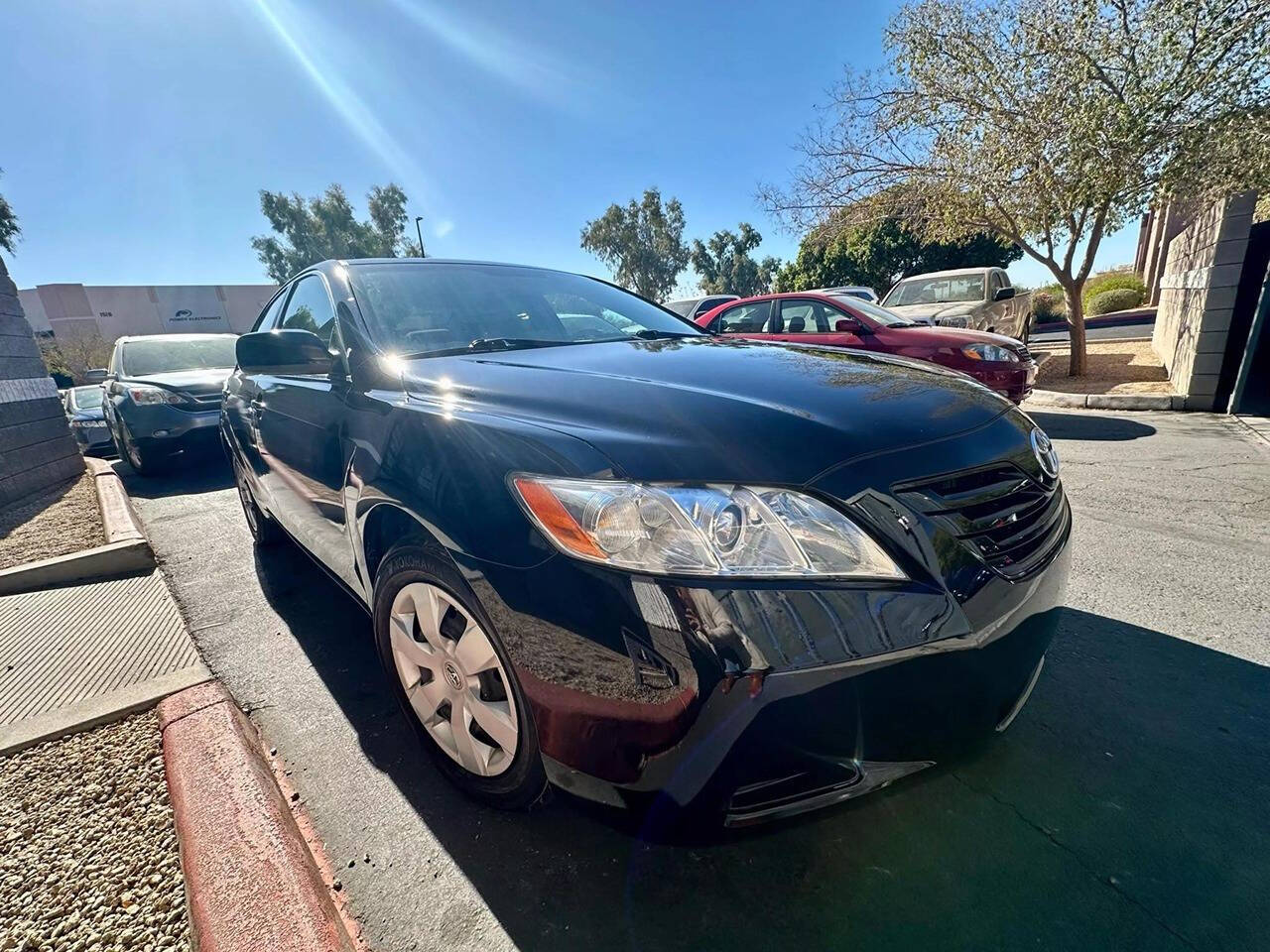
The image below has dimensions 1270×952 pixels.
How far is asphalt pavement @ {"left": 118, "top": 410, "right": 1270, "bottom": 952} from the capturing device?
128cm

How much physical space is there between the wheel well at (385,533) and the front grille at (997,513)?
1209 mm

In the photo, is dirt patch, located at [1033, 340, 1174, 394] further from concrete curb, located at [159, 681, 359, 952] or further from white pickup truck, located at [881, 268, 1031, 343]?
concrete curb, located at [159, 681, 359, 952]

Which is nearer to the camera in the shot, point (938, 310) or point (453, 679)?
point (453, 679)

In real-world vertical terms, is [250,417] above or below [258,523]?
above

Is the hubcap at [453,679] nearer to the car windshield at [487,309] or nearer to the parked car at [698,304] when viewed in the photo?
the car windshield at [487,309]

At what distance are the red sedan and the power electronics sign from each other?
150ft

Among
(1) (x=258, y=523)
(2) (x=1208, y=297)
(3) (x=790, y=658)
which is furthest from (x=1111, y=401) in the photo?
(1) (x=258, y=523)

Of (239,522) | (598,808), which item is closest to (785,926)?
(598,808)

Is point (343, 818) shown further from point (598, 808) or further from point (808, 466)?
point (808, 466)

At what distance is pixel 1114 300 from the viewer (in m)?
21.8

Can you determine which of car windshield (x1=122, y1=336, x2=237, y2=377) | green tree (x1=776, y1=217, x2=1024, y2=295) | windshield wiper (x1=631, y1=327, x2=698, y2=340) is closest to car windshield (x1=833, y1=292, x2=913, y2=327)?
windshield wiper (x1=631, y1=327, x2=698, y2=340)

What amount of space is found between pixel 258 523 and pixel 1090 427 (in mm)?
7952

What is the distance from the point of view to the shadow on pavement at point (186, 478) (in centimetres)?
565

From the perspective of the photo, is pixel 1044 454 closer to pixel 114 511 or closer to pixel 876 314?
pixel 114 511
